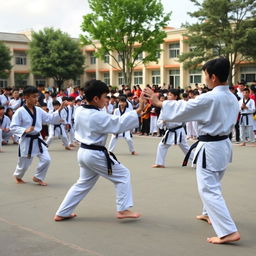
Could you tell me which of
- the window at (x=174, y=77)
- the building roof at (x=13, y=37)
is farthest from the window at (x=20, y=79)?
the window at (x=174, y=77)

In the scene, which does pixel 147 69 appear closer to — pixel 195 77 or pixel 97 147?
pixel 195 77

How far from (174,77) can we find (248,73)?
8060 millimetres

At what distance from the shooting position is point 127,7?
25.0 m

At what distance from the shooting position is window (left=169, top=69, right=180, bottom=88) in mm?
36938

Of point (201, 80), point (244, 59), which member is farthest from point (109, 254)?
point (201, 80)

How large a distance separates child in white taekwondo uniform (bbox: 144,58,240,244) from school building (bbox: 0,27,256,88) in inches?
1006

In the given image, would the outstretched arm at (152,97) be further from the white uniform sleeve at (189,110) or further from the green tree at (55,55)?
the green tree at (55,55)

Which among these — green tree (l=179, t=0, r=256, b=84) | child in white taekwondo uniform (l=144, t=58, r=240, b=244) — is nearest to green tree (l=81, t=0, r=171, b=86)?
green tree (l=179, t=0, r=256, b=84)

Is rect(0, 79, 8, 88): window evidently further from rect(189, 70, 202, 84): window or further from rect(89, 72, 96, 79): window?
rect(189, 70, 202, 84): window

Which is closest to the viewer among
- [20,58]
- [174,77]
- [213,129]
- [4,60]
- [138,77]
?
[213,129]

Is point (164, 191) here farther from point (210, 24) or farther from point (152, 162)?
point (210, 24)

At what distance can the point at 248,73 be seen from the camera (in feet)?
102

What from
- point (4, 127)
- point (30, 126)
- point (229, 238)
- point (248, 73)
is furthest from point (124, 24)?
point (229, 238)

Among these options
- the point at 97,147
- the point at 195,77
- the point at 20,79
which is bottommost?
the point at 97,147
